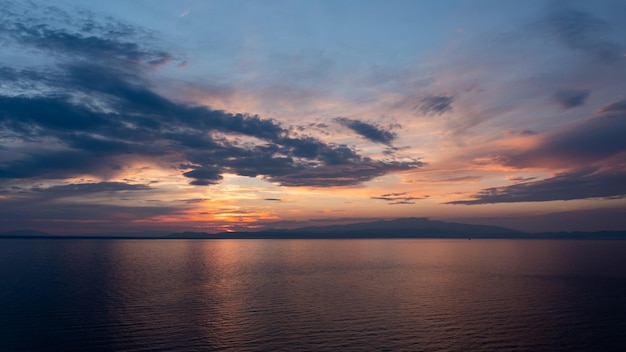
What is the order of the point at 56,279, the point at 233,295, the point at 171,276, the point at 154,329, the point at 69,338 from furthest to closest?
1. the point at 171,276
2. the point at 56,279
3. the point at 233,295
4. the point at 154,329
5. the point at 69,338

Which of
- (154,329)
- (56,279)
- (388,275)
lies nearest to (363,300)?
(154,329)

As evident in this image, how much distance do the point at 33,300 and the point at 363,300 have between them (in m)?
55.5

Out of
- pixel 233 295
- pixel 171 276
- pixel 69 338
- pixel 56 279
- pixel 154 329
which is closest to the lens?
pixel 69 338

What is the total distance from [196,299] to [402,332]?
126 ft

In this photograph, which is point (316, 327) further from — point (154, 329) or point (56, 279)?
point (56, 279)

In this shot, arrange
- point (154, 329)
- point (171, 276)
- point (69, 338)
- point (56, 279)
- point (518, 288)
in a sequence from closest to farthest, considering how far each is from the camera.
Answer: point (69, 338), point (154, 329), point (518, 288), point (56, 279), point (171, 276)

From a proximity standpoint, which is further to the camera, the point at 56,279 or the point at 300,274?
the point at 300,274

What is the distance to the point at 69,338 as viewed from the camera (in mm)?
48562

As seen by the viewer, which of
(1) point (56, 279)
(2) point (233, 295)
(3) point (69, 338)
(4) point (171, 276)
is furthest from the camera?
(4) point (171, 276)

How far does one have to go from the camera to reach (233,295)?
7881 cm

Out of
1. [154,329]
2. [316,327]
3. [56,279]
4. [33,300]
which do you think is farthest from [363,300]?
[56,279]

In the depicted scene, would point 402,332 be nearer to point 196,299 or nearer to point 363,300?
point 363,300

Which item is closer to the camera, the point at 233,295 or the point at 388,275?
the point at 233,295

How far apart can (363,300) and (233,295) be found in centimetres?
2434
